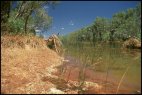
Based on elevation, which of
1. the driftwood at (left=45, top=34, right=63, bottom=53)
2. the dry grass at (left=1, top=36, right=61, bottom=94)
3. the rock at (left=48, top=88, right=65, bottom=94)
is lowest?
the rock at (left=48, top=88, right=65, bottom=94)

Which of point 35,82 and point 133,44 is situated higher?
point 133,44

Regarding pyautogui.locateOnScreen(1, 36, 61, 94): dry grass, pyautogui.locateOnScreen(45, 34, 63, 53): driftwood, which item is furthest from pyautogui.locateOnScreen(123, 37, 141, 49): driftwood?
pyautogui.locateOnScreen(1, 36, 61, 94): dry grass

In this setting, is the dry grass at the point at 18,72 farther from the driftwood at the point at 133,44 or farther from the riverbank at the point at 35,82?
the driftwood at the point at 133,44

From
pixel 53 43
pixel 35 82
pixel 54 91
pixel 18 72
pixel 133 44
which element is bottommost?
pixel 54 91

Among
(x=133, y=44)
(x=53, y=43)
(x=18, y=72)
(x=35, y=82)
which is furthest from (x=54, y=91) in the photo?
(x=133, y=44)

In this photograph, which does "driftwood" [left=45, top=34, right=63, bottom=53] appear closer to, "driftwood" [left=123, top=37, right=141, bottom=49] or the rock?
the rock

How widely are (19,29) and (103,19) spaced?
76.8 meters

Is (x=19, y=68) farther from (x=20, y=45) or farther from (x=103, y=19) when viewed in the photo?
(x=103, y=19)

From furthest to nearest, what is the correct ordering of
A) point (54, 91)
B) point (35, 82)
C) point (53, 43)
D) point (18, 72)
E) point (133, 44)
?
point (133, 44) < point (53, 43) < point (18, 72) < point (35, 82) < point (54, 91)

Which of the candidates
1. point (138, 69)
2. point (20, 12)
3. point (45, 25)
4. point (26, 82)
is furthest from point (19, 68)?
point (45, 25)

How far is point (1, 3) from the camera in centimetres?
1397

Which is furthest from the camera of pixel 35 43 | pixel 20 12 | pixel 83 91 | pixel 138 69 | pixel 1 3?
pixel 20 12

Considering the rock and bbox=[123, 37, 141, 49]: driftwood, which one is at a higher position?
bbox=[123, 37, 141, 49]: driftwood

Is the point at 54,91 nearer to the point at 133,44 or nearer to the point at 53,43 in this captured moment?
the point at 53,43
